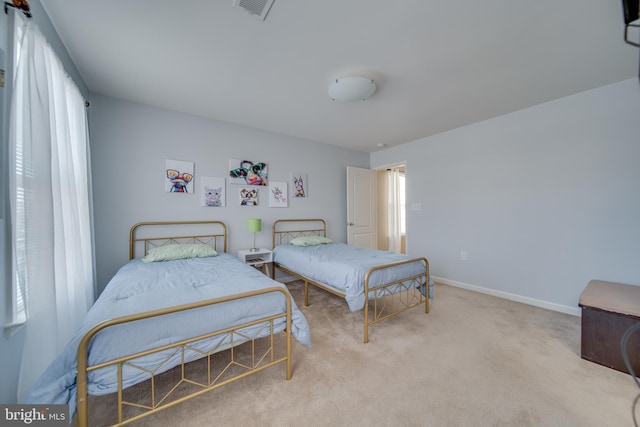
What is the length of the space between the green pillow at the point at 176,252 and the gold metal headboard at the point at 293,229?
1228 mm

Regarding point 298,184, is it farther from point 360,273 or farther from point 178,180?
point 360,273

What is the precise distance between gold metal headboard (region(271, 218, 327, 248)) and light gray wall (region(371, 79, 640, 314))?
211 centimetres

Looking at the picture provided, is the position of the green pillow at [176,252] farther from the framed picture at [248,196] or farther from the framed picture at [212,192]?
the framed picture at [248,196]

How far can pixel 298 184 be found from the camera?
4379mm

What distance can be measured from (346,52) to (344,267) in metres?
2.08

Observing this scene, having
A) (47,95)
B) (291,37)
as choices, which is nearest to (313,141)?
(291,37)

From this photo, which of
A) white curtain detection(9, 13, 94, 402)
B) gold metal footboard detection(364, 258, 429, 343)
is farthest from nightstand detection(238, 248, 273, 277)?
white curtain detection(9, 13, 94, 402)

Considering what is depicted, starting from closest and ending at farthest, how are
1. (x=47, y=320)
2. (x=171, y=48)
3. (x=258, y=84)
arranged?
(x=47, y=320) → (x=171, y=48) → (x=258, y=84)

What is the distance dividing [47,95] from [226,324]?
191cm

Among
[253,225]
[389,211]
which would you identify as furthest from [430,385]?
[389,211]

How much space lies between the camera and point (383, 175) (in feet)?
20.6

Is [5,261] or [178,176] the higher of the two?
[178,176]

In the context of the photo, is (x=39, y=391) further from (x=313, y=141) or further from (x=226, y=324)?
(x=313, y=141)

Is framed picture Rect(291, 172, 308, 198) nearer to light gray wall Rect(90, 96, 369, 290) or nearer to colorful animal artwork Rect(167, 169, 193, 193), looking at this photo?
light gray wall Rect(90, 96, 369, 290)
